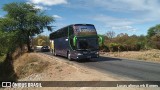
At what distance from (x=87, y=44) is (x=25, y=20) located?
109 ft

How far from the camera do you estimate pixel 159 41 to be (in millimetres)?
64375

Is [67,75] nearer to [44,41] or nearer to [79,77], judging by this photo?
[79,77]

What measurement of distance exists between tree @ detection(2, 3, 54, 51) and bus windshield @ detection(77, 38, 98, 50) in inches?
1227

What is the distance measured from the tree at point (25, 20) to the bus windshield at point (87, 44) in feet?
102

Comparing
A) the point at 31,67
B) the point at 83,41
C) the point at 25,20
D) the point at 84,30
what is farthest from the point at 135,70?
the point at 25,20

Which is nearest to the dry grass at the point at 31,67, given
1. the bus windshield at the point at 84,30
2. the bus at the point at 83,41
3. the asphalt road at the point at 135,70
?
the bus at the point at 83,41

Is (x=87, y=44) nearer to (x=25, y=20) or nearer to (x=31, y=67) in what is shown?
(x=31, y=67)

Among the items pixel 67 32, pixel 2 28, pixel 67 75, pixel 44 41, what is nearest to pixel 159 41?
pixel 2 28

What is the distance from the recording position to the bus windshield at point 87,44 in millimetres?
28344

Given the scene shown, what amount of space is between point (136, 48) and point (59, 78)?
39.8 m

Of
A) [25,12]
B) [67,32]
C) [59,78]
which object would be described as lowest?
[59,78]

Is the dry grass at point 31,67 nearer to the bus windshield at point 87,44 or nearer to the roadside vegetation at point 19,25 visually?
the bus windshield at point 87,44

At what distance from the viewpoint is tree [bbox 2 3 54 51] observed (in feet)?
193

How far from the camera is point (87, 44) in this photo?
93.8 feet
